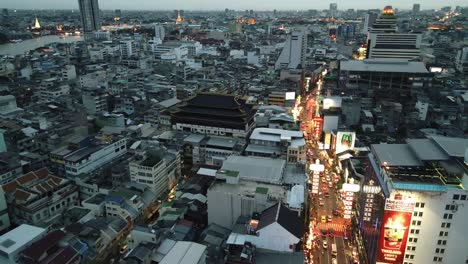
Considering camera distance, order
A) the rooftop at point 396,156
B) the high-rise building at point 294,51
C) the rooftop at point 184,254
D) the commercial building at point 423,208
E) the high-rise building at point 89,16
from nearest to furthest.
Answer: the rooftop at point 184,254 < the commercial building at point 423,208 < the rooftop at point 396,156 < the high-rise building at point 294,51 < the high-rise building at point 89,16

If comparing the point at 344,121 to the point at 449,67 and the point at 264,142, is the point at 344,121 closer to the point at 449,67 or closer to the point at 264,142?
the point at 264,142

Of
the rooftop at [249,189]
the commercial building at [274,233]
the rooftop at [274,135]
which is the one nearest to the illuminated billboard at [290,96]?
the rooftop at [274,135]

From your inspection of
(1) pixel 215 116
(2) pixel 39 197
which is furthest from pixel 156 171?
(1) pixel 215 116

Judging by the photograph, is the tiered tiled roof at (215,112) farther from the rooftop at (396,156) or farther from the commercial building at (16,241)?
the commercial building at (16,241)

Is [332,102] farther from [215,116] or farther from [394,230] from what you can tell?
[394,230]

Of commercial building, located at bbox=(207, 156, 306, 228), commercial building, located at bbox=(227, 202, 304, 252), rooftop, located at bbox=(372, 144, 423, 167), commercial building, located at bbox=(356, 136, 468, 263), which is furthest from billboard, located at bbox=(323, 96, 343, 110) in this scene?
commercial building, located at bbox=(227, 202, 304, 252)

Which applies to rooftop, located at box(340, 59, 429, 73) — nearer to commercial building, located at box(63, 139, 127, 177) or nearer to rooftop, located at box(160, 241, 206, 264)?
commercial building, located at box(63, 139, 127, 177)

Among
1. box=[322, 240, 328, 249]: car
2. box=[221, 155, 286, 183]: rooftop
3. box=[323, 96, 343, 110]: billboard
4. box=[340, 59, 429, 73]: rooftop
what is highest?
box=[340, 59, 429, 73]: rooftop
